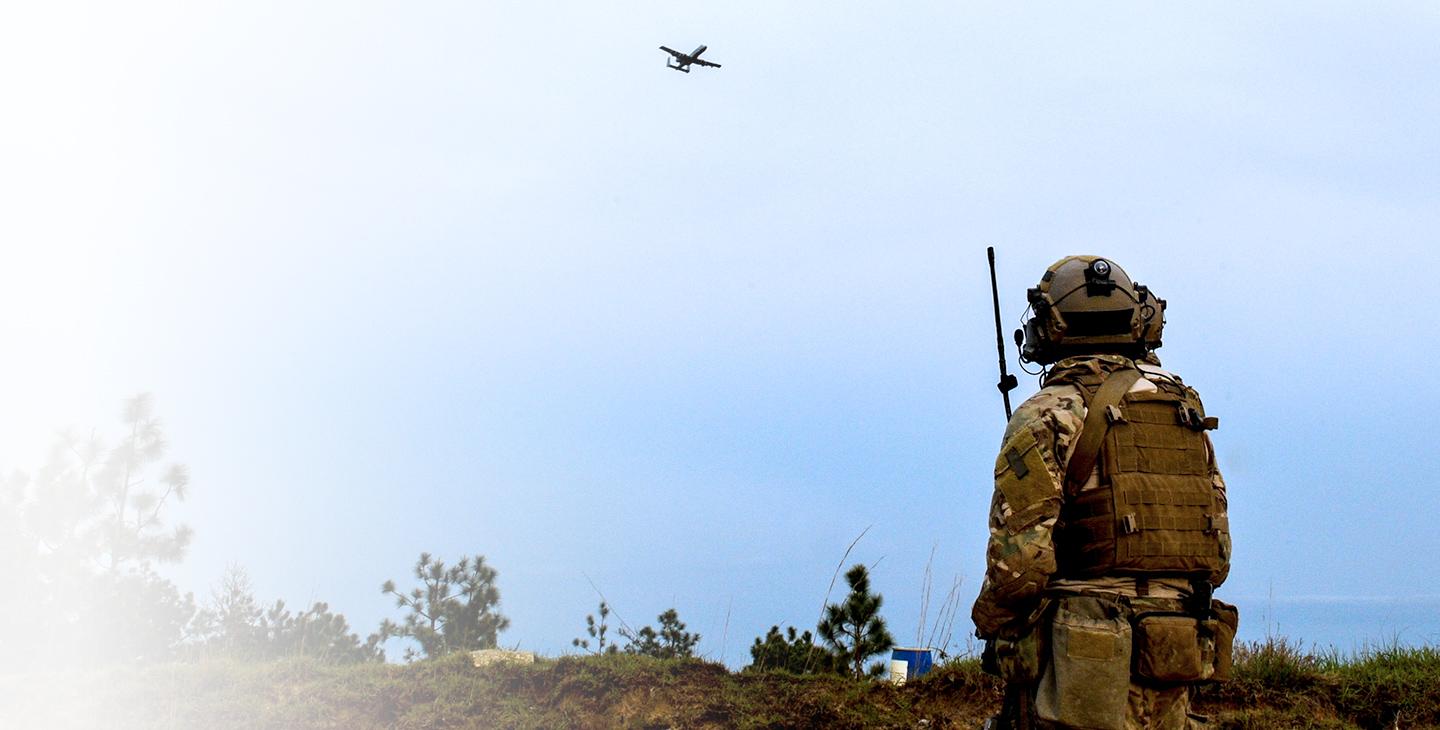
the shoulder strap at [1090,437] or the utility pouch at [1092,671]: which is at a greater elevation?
the shoulder strap at [1090,437]

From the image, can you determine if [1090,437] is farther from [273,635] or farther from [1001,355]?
[273,635]

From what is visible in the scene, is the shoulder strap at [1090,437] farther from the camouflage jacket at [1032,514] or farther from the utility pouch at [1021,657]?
the utility pouch at [1021,657]

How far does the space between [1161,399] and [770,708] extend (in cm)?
425

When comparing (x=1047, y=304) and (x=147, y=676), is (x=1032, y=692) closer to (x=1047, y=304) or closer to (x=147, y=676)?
(x=1047, y=304)

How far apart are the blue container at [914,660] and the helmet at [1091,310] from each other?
4.18 m

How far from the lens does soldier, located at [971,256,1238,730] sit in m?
5.20

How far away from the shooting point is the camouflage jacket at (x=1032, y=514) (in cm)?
518

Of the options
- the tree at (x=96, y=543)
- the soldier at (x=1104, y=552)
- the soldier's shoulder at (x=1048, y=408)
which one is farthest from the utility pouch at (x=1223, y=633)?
the tree at (x=96, y=543)

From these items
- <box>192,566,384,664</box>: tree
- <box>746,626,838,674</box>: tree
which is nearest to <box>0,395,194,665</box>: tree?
<box>192,566,384,664</box>: tree

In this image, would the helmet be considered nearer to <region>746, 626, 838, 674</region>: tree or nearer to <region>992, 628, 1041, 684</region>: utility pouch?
<region>992, 628, 1041, 684</region>: utility pouch

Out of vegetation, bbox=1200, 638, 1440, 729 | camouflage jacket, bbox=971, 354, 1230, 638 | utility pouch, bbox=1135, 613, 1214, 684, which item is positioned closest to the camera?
camouflage jacket, bbox=971, 354, 1230, 638

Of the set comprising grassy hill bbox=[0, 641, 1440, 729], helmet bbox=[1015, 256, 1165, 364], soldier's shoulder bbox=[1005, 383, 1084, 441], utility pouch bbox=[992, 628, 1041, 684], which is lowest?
grassy hill bbox=[0, 641, 1440, 729]

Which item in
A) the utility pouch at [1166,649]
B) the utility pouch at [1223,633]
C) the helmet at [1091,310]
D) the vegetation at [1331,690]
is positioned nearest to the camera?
the utility pouch at [1166,649]

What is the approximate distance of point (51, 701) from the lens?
970 centimetres
